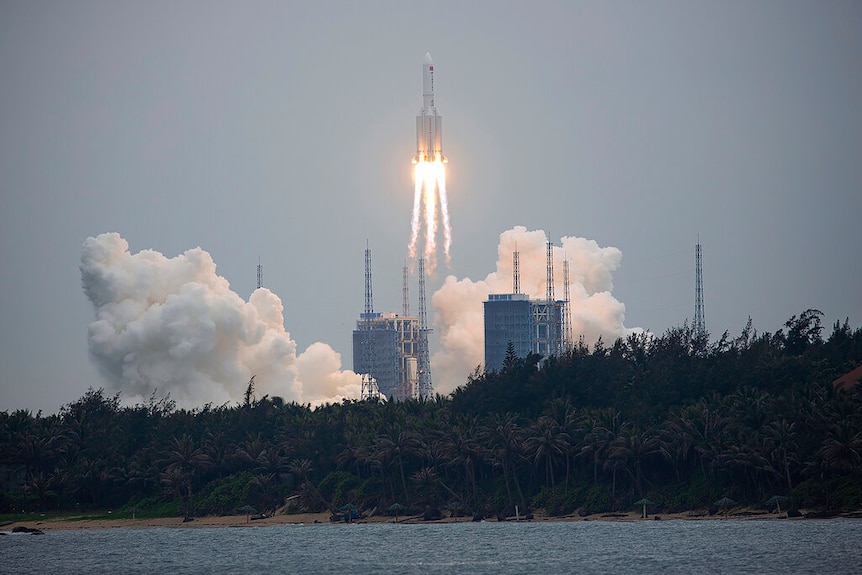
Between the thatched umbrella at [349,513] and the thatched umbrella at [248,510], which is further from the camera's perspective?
the thatched umbrella at [248,510]

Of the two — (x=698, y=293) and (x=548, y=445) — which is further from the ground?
(x=698, y=293)

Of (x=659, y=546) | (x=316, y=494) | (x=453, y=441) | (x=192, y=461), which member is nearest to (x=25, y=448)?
(x=192, y=461)

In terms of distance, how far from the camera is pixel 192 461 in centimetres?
15038

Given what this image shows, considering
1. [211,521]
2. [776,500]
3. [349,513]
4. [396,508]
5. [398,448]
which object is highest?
[398,448]

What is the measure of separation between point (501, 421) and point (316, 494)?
1665cm

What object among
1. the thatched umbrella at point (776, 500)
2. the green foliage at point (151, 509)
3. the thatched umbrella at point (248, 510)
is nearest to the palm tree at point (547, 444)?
the thatched umbrella at point (776, 500)

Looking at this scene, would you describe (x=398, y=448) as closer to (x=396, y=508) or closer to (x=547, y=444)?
(x=396, y=508)

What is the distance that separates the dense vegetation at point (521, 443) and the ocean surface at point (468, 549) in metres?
3.58

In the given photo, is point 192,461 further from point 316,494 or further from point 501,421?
point 501,421

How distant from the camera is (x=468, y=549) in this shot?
11669 cm

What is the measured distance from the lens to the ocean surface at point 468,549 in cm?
10444

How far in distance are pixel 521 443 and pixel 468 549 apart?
2265 centimetres

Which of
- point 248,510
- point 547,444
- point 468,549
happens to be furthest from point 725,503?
point 248,510

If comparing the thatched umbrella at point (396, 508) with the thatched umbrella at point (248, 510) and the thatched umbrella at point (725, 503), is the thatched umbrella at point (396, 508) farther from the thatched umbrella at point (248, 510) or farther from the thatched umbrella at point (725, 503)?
the thatched umbrella at point (725, 503)
